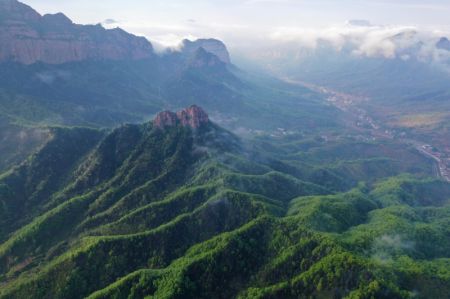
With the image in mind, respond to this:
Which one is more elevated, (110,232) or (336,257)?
(336,257)

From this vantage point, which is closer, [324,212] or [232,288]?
[232,288]

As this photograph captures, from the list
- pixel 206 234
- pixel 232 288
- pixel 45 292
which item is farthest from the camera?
pixel 206 234

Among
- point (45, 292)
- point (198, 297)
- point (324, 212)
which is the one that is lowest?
point (45, 292)

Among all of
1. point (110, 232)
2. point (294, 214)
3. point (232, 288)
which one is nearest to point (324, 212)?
point (294, 214)

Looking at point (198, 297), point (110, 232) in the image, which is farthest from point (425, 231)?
point (110, 232)

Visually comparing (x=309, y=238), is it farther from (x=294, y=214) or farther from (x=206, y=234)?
(x=206, y=234)

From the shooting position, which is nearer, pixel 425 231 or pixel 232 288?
pixel 232 288

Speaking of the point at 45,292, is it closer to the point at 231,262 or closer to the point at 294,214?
the point at 231,262

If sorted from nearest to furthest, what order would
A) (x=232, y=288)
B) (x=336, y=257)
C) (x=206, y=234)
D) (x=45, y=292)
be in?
(x=336, y=257) → (x=232, y=288) → (x=45, y=292) → (x=206, y=234)

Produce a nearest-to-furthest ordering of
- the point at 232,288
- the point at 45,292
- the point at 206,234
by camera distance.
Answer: the point at 232,288
the point at 45,292
the point at 206,234
